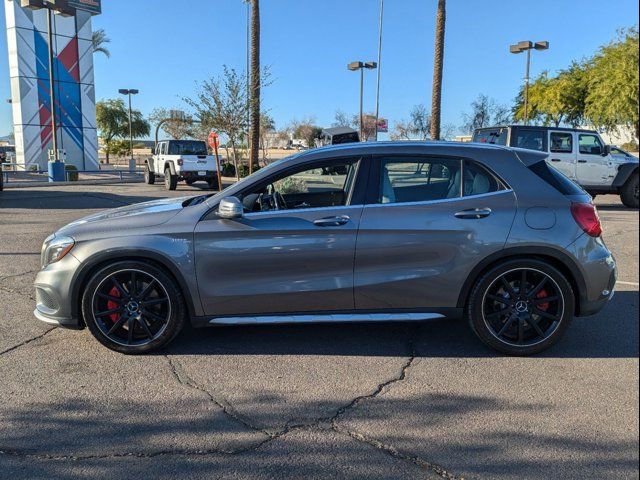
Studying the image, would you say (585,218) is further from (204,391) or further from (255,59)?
(255,59)

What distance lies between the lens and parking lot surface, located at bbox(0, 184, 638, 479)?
2.78m

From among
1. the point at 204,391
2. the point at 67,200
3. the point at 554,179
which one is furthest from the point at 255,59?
the point at 204,391

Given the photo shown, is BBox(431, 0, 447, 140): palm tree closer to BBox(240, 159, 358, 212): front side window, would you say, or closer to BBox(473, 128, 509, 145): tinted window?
BBox(473, 128, 509, 145): tinted window

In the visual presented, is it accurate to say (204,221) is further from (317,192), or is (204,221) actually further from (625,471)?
(625,471)

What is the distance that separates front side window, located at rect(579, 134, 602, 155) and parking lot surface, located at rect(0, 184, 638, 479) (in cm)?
1115

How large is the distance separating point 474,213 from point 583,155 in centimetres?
1247

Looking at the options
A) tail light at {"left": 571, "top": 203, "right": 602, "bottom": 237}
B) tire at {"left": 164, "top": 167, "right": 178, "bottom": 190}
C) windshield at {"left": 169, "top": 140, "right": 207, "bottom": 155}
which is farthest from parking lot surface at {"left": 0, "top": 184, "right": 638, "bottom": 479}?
windshield at {"left": 169, "top": 140, "right": 207, "bottom": 155}

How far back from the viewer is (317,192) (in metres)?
4.79

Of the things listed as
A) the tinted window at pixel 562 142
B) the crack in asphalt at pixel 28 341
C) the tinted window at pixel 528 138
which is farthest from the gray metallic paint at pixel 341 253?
the tinted window at pixel 562 142

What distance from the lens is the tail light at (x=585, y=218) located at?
4066 millimetres

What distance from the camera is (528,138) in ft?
47.1

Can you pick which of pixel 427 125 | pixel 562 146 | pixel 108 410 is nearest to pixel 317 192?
pixel 108 410

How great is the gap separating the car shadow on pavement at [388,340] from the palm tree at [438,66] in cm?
2053

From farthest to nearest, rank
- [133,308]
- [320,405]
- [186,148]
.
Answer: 1. [186,148]
2. [133,308]
3. [320,405]
